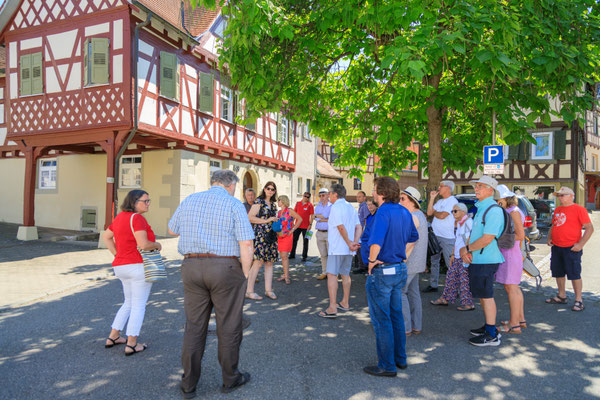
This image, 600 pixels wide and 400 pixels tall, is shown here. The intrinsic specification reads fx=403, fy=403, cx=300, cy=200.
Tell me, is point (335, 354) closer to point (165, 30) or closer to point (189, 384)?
point (189, 384)

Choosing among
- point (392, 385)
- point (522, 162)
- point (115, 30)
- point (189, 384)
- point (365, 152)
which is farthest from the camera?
point (522, 162)

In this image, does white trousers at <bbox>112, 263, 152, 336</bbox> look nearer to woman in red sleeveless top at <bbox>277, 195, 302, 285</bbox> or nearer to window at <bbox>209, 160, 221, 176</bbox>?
woman in red sleeveless top at <bbox>277, 195, 302, 285</bbox>

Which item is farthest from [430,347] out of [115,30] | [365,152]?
[115,30]

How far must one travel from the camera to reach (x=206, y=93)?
14844mm

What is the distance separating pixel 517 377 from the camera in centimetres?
361

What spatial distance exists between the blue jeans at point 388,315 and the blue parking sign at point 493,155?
5743 mm

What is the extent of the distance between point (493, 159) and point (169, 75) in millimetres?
10088

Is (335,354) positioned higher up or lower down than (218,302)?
lower down

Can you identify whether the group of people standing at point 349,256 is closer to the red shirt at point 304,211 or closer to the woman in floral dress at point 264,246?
the woman in floral dress at point 264,246

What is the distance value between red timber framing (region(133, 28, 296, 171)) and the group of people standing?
770cm

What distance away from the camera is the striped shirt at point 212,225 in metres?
3.15

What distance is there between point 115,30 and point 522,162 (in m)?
23.0

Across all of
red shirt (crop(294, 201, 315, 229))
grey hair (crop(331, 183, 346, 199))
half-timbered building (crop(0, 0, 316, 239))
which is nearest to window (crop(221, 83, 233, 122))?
half-timbered building (crop(0, 0, 316, 239))

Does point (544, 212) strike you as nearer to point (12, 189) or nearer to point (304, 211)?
point (304, 211)
